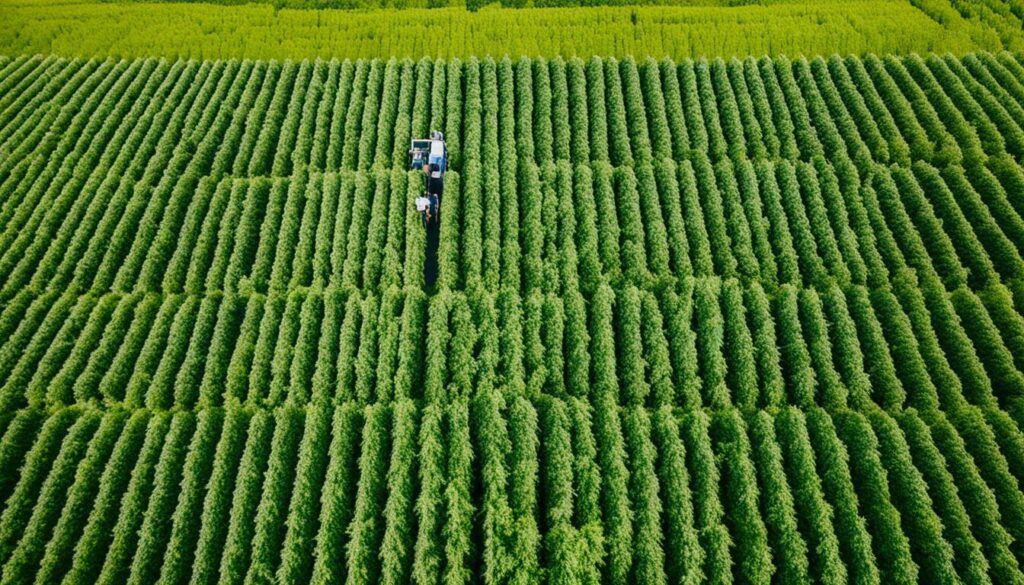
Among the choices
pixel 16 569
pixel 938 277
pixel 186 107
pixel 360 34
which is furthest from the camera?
pixel 360 34

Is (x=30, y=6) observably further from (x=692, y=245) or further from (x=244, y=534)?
(x=692, y=245)

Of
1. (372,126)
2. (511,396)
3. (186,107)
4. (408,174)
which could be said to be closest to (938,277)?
(511,396)

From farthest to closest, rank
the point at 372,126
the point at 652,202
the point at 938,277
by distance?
the point at 372,126, the point at 652,202, the point at 938,277

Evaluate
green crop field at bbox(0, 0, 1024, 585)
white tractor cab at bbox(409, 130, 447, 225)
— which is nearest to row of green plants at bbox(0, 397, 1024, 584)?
green crop field at bbox(0, 0, 1024, 585)

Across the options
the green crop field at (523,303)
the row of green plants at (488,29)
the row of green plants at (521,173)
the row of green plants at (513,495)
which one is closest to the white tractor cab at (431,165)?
the green crop field at (523,303)

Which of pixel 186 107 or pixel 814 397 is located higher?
pixel 186 107

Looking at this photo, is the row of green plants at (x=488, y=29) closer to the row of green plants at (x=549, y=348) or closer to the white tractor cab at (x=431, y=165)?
the white tractor cab at (x=431, y=165)

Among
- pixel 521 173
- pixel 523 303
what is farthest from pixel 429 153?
pixel 523 303
